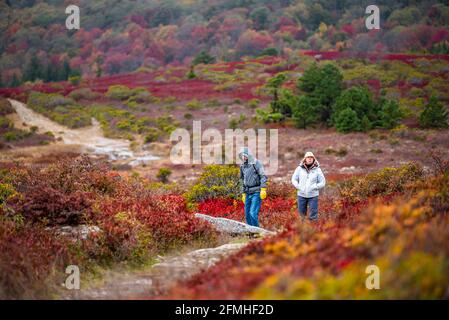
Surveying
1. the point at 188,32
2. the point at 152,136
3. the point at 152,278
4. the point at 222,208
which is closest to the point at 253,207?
the point at 222,208

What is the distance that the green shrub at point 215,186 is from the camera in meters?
12.7

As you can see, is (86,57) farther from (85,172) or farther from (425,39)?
(85,172)

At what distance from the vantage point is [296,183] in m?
8.20

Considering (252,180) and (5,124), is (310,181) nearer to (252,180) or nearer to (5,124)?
(252,180)

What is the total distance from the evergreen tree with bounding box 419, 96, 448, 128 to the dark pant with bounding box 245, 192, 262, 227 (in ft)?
64.1

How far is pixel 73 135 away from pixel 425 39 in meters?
54.4

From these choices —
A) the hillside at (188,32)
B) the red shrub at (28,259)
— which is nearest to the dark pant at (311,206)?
the red shrub at (28,259)

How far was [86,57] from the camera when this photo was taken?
4195 inches

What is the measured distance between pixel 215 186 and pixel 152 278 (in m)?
7.68

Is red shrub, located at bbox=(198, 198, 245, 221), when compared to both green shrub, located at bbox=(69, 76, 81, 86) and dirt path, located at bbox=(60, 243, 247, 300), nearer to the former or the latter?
dirt path, located at bbox=(60, 243, 247, 300)

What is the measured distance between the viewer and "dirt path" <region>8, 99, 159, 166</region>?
26344 mm

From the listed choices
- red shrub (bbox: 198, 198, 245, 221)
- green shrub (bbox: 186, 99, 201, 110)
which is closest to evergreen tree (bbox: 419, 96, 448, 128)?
red shrub (bbox: 198, 198, 245, 221)

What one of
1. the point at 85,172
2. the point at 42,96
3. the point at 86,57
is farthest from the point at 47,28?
the point at 85,172
